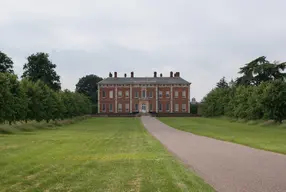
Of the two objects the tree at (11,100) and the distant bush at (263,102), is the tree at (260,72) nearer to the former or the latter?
the distant bush at (263,102)

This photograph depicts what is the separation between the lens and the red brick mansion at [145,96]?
96.1 m

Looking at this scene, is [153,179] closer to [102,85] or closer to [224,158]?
[224,158]

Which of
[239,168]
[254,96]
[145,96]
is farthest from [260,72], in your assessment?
[239,168]

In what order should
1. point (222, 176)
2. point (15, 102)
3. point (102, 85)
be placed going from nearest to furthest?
1. point (222, 176)
2. point (15, 102)
3. point (102, 85)

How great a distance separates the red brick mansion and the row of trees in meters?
18.0

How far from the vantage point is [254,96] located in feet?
143

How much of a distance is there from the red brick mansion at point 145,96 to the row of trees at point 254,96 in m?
18.0

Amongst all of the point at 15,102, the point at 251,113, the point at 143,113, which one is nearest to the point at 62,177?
the point at 15,102

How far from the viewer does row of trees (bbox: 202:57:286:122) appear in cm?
4034

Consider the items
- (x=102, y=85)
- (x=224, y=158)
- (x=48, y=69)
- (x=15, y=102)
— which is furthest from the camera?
(x=102, y=85)

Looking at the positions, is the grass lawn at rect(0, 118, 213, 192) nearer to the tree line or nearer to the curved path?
the curved path

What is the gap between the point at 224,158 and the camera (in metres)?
14.1

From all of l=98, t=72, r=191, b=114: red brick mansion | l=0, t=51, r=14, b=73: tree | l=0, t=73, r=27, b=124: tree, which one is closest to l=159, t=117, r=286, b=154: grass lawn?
l=0, t=73, r=27, b=124: tree

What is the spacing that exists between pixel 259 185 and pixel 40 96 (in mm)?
33886
